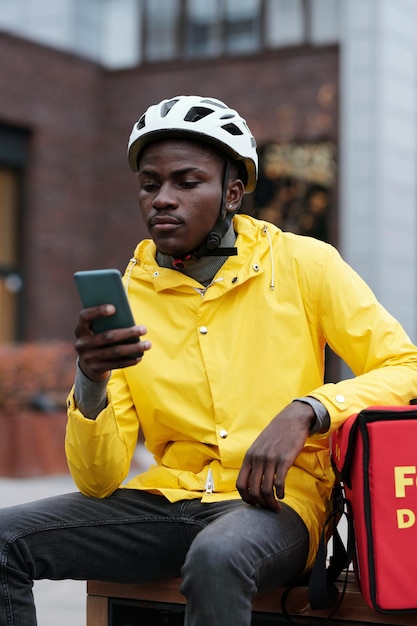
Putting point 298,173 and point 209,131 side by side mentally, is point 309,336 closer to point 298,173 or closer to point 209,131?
point 209,131

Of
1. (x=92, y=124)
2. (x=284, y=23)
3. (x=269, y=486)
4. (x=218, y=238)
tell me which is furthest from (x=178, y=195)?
(x=284, y=23)

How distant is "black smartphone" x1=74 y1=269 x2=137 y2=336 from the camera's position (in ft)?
8.84

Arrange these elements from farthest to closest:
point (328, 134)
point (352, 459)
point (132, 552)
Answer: point (328, 134), point (132, 552), point (352, 459)

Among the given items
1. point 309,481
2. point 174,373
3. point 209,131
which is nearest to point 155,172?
point 209,131

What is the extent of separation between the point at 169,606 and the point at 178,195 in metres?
1.22

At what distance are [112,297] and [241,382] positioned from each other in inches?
25.2

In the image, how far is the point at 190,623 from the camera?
2.62m

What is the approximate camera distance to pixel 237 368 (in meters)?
3.22

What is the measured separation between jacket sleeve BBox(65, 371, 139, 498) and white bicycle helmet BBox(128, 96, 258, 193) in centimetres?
75

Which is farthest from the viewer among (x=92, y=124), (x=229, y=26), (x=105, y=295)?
(x=229, y=26)

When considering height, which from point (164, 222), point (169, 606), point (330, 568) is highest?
point (164, 222)

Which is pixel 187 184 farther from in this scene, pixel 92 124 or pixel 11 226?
pixel 92 124

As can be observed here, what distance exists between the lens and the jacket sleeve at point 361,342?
119 inches

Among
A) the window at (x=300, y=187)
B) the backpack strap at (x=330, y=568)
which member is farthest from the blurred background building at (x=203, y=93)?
the backpack strap at (x=330, y=568)
